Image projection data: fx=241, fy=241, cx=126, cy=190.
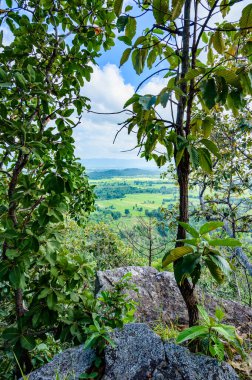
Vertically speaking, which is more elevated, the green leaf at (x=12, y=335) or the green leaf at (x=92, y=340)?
the green leaf at (x=92, y=340)

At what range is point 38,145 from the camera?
157cm

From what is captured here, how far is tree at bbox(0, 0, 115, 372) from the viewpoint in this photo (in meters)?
1.57

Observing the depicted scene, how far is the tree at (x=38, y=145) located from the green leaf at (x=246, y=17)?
1.16 m

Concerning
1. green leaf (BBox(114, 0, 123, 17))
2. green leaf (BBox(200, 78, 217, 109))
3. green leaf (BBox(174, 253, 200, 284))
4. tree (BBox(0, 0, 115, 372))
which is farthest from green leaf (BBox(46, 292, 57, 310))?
green leaf (BBox(114, 0, 123, 17))

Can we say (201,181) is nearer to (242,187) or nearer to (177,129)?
(242,187)

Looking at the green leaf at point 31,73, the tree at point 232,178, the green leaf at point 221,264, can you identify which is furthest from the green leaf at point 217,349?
A: the tree at point 232,178

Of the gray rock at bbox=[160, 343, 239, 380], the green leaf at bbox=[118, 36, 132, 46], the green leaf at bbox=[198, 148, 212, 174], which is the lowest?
the gray rock at bbox=[160, 343, 239, 380]

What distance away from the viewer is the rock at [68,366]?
150 centimetres

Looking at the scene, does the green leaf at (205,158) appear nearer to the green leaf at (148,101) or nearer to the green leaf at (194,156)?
the green leaf at (194,156)

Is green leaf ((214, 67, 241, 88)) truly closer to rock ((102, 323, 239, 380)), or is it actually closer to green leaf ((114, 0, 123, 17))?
green leaf ((114, 0, 123, 17))

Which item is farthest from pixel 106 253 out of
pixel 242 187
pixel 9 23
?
pixel 9 23

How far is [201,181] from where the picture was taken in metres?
6.11

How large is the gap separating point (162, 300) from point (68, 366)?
2.49 meters

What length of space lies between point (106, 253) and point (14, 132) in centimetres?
918
